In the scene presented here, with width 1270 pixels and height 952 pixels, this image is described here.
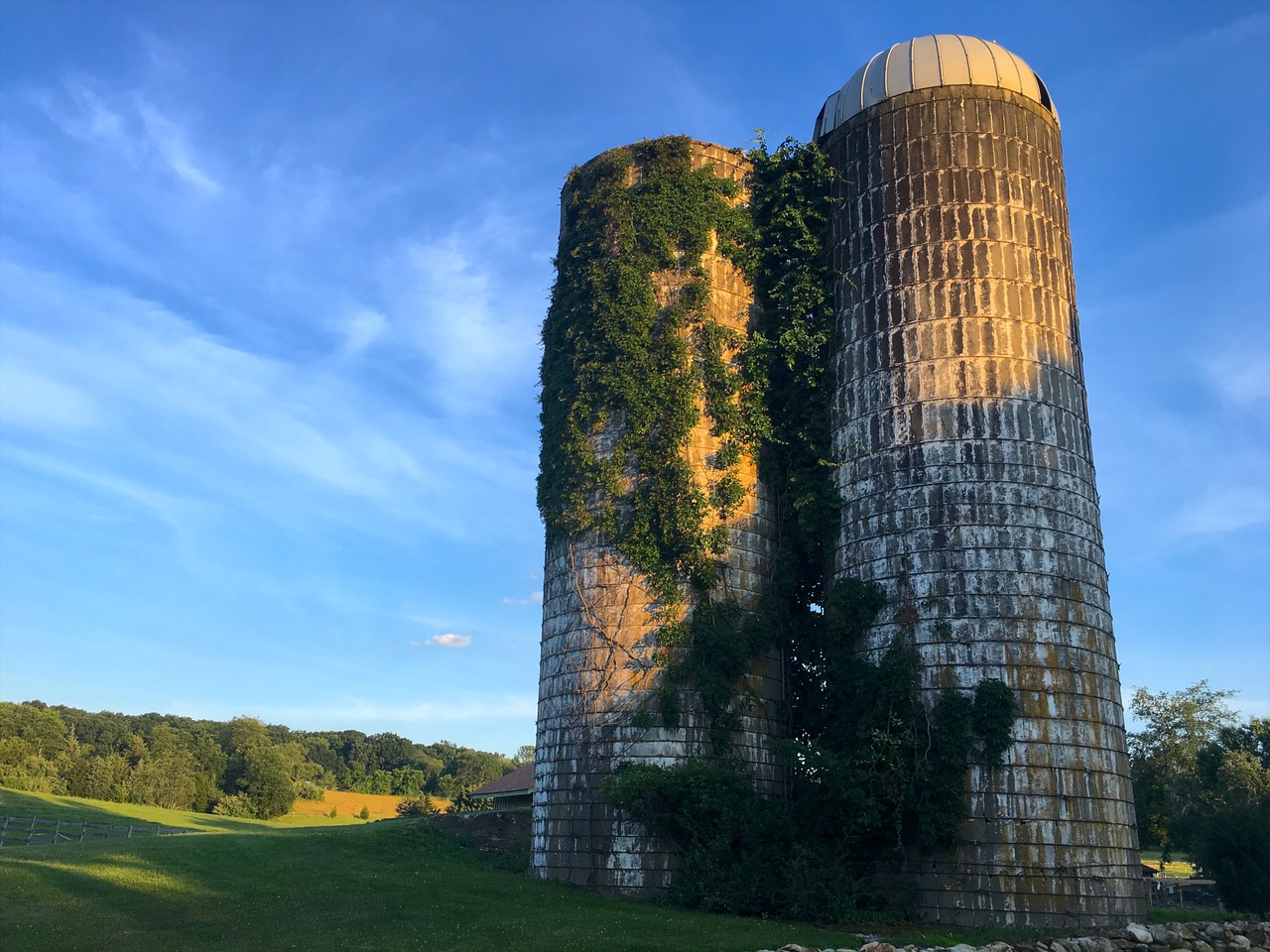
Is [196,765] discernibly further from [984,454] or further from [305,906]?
[984,454]

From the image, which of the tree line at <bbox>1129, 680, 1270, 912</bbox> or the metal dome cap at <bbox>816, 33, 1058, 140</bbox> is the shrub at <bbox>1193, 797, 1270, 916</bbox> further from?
the metal dome cap at <bbox>816, 33, 1058, 140</bbox>

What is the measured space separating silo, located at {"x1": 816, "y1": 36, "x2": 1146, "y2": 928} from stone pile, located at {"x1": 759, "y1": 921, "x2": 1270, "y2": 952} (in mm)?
1594

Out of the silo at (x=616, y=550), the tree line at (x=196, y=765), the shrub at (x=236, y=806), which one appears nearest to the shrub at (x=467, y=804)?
the tree line at (x=196, y=765)

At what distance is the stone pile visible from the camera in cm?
2195

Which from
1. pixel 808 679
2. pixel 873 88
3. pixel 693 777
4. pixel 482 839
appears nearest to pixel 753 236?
pixel 873 88

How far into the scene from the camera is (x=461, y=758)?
121188 mm

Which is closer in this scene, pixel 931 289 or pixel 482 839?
pixel 931 289

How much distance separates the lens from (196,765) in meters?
A: 83.9

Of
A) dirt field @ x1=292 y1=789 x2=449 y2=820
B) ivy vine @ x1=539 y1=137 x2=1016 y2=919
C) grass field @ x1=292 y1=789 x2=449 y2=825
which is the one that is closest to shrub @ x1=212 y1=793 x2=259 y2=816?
grass field @ x1=292 y1=789 x2=449 y2=825

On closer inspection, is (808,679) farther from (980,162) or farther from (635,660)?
(980,162)

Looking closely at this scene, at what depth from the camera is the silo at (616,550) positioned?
3009 cm

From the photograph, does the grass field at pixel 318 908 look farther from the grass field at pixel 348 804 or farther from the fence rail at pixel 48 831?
the grass field at pixel 348 804

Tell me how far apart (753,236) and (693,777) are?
17.7 metres

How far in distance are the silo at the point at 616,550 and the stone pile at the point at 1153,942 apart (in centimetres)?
864
